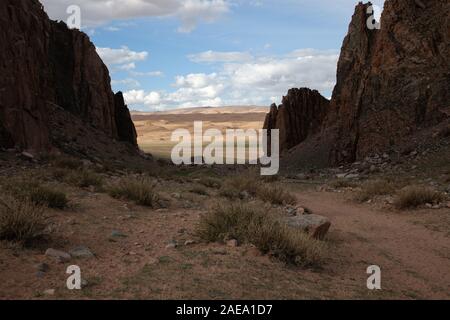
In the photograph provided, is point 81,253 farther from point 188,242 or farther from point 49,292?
point 188,242

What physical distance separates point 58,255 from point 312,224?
431 centimetres

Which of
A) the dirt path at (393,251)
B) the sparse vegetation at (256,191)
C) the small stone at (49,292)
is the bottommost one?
the dirt path at (393,251)

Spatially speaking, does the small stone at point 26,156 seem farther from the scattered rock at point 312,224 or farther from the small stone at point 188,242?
the scattered rock at point 312,224

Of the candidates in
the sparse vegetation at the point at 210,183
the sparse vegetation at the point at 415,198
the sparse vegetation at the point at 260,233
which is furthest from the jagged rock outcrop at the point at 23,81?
the sparse vegetation at the point at 415,198

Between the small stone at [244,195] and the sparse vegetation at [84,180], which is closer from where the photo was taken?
the sparse vegetation at [84,180]

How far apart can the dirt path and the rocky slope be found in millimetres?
15889

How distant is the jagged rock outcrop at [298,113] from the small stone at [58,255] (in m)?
44.0

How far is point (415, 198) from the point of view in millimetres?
12375

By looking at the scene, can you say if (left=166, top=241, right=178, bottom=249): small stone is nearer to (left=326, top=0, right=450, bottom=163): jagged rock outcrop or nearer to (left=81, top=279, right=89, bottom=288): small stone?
Result: (left=81, top=279, right=89, bottom=288): small stone

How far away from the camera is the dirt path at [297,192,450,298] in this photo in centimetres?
634

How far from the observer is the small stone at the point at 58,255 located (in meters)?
5.86

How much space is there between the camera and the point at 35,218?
6.37 metres

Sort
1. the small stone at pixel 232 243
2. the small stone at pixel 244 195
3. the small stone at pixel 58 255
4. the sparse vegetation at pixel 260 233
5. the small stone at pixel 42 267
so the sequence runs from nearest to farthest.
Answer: the small stone at pixel 42 267
the small stone at pixel 58 255
the sparse vegetation at pixel 260 233
the small stone at pixel 232 243
the small stone at pixel 244 195

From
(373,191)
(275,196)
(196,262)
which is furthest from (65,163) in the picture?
(196,262)
